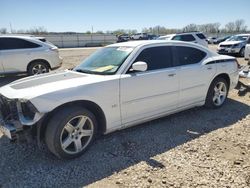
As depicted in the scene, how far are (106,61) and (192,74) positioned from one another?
5.70ft

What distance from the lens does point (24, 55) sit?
925cm

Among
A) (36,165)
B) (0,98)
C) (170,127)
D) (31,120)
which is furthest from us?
(170,127)

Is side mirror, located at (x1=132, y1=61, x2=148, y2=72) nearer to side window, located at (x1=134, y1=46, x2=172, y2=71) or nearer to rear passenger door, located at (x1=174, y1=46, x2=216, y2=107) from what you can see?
side window, located at (x1=134, y1=46, x2=172, y2=71)

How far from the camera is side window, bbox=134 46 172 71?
175 inches

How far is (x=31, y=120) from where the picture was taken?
3342mm

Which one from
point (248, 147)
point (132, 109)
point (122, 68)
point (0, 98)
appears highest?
point (122, 68)

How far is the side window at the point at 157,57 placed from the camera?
14.6 feet

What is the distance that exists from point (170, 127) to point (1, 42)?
23.6 feet

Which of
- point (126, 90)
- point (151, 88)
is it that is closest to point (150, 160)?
point (126, 90)

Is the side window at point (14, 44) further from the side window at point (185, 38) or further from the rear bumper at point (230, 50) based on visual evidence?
the rear bumper at point (230, 50)

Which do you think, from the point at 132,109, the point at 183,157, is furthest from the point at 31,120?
the point at 183,157

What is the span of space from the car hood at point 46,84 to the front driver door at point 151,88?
1.54ft

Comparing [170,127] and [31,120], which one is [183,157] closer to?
[170,127]

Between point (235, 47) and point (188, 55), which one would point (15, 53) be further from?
point (235, 47)
